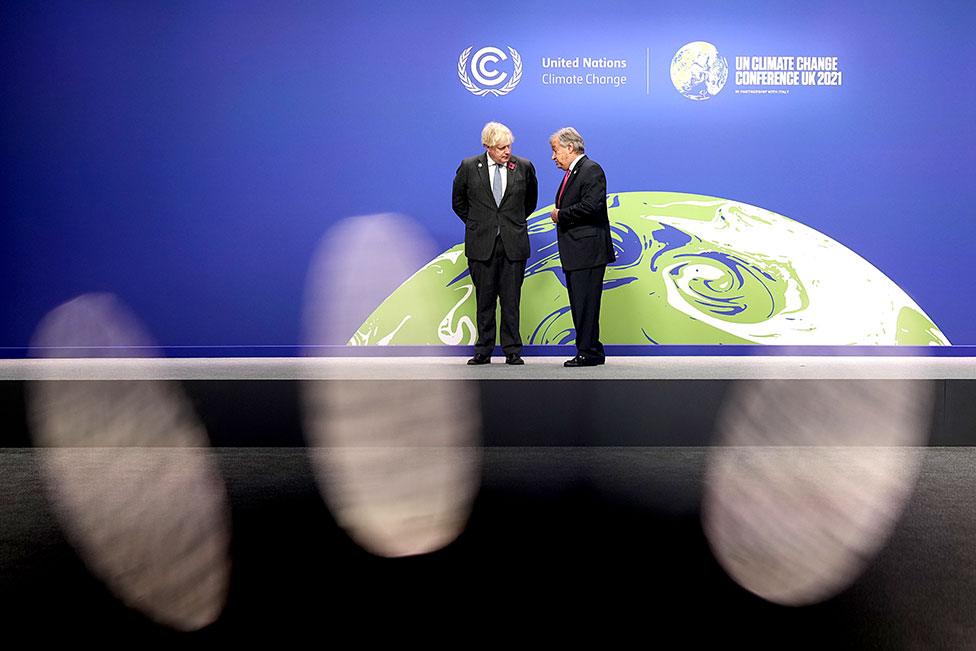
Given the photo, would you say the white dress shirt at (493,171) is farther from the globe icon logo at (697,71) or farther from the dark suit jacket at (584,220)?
the globe icon logo at (697,71)

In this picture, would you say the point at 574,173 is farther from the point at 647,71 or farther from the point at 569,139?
the point at 647,71

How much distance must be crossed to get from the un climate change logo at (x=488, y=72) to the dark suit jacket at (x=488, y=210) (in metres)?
1.13

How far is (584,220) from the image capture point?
4.79 m

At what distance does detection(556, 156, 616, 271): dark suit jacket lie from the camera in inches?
186

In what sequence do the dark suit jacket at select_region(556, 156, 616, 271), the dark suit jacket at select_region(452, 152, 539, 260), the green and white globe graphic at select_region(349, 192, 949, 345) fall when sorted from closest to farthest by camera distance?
the dark suit jacket at select_region(556, 156, 616, 271)
the dark suit jacket at select_region(452, 152, 539, 260)
the green and white globe graphic at select_region(349, 192, 949, 345)

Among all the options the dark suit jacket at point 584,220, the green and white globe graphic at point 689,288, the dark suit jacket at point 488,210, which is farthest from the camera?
the green and white globe graphic at point 689,288

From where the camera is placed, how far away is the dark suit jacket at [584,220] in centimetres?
473

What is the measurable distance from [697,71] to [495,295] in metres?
2.17

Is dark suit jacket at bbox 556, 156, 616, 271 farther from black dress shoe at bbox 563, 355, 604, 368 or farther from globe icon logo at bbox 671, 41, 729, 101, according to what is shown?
globe icon logo at bbox 671, 41, 729, 101

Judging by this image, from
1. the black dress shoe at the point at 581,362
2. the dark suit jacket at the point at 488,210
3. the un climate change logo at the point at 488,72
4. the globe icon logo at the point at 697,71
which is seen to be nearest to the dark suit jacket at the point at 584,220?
the dark suit jacket at the point at 488,210

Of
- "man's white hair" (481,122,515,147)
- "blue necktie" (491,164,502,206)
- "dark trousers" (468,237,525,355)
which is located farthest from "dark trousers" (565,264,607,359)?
"man's white hair" (481,122,515,147)

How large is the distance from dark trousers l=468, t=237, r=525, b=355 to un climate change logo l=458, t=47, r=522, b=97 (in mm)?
1458

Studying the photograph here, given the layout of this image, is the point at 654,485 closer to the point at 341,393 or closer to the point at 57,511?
the point at 341,393

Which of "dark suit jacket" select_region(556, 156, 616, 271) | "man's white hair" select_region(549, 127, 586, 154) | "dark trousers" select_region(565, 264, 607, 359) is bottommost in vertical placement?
"dark trousers" select_region(565, 264, 607, 359)
